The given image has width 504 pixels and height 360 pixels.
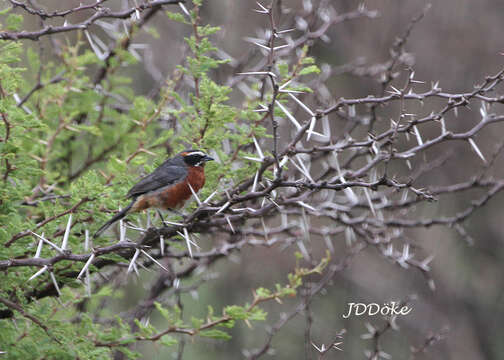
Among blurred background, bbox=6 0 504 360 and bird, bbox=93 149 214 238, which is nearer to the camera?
bird, bbox=93 149 214 238

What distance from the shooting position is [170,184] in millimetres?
4031

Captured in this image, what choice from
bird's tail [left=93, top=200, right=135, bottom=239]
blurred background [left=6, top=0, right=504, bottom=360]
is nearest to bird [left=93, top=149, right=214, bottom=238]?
bird's tail [left=93, top=200, right=135, bottom=239]

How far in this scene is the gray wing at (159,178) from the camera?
3.78 meters

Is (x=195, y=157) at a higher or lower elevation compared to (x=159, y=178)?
higher

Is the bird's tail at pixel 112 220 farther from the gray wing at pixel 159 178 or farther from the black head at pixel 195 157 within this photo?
the black head at pixel 195 157

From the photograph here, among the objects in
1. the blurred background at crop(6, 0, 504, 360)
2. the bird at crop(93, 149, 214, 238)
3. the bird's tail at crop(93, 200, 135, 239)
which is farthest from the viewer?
the blurred background at crop(6, 0, 504, 360)

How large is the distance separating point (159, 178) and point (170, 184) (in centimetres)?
11

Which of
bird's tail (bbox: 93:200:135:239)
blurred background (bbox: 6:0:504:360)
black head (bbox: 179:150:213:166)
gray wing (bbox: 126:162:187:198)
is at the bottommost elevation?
blurred background (bbox: 6:0:504:360)

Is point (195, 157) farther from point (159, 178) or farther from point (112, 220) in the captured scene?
point (112, 220)

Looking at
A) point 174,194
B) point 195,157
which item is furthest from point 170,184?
point 195,157

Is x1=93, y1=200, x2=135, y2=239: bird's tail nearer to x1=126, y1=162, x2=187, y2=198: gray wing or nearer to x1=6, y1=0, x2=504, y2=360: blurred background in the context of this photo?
x1=126, y1=162, x2=187, y2=198: gray wing

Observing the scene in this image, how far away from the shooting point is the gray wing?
3775mm

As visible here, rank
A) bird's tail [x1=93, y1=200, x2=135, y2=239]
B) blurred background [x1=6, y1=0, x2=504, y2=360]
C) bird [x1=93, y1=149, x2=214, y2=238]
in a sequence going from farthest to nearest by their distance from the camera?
blurred background [x1=6, y1=0, x2=504, y2=360]
bird [x1=93, y1=149, x2=214, y2=238]
bird's tail [x1=93, y1=200, x2=135, y2=239]

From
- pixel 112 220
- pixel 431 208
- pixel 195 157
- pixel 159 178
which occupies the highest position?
pixel 195 157
